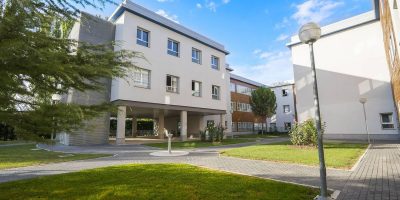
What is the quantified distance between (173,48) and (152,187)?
20.5m

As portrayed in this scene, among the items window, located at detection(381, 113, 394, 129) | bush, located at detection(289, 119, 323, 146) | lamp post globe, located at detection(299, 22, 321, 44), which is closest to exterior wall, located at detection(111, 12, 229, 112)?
bush, located at detection(289, 119, 323, 146)

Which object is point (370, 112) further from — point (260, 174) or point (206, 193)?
point (206, 193)

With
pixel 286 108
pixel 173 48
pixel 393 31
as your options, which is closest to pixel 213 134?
pixel 173 48

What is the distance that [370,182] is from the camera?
21.4 ft

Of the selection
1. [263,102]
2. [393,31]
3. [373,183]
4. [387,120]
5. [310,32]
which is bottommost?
[373,183]

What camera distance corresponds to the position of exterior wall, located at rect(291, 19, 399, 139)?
22641 mm

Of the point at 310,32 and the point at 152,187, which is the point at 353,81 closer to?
the point at 310,32

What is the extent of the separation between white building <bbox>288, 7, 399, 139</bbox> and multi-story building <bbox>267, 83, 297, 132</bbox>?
2022cm

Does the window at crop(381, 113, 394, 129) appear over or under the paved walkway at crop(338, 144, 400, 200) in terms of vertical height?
over

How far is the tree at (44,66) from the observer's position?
310cm

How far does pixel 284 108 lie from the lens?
4781 centimetres

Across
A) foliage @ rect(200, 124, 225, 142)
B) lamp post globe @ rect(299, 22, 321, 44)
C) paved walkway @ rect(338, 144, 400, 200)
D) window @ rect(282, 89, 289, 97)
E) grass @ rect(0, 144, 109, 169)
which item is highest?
window @ rect(282, 89, 289, 97)

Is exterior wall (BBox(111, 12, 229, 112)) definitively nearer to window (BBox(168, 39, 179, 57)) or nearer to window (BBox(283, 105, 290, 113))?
window (BBox(168, 39, 179, 57))

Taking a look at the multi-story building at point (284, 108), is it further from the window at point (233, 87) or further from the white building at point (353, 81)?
the white building at point (353, 81)
